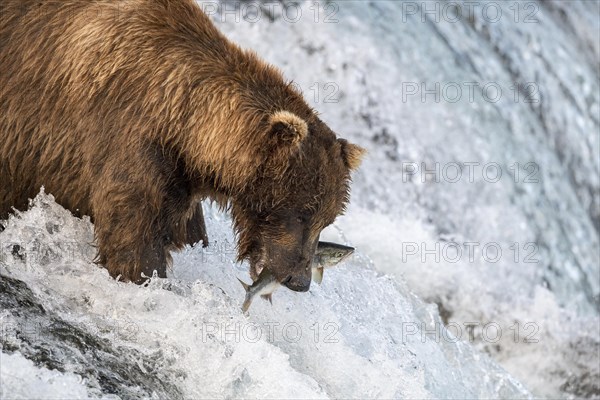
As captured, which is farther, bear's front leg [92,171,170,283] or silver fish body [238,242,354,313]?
silver fish body [238,242,354,313]

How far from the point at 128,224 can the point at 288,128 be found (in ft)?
2.75

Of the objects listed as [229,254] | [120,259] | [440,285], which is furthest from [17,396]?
[440,285]

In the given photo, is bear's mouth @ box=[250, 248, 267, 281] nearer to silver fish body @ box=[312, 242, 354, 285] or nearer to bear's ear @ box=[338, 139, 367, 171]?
silver fish body @ box=[312, 242, 354, 285]

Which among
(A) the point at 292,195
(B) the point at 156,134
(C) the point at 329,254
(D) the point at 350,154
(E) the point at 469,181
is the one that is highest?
(D) the point at 350,154

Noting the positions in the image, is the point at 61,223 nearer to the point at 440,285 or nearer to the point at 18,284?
the point at 18,284

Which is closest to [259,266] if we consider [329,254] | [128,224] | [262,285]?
[262,285]

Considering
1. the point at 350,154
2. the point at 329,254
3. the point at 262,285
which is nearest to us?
the point at 350,154

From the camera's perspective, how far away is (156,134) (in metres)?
5.24

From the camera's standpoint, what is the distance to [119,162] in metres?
5.23

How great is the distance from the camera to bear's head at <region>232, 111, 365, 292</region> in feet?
16.9

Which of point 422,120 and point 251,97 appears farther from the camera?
point 422,120

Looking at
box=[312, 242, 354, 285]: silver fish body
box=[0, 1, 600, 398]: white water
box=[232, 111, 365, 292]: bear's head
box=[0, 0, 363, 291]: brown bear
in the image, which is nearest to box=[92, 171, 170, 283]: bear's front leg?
box=[0, 0, 363, 291]: brown bear

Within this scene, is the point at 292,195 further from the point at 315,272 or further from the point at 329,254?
the point at 315,272

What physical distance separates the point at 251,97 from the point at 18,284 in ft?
4.50
